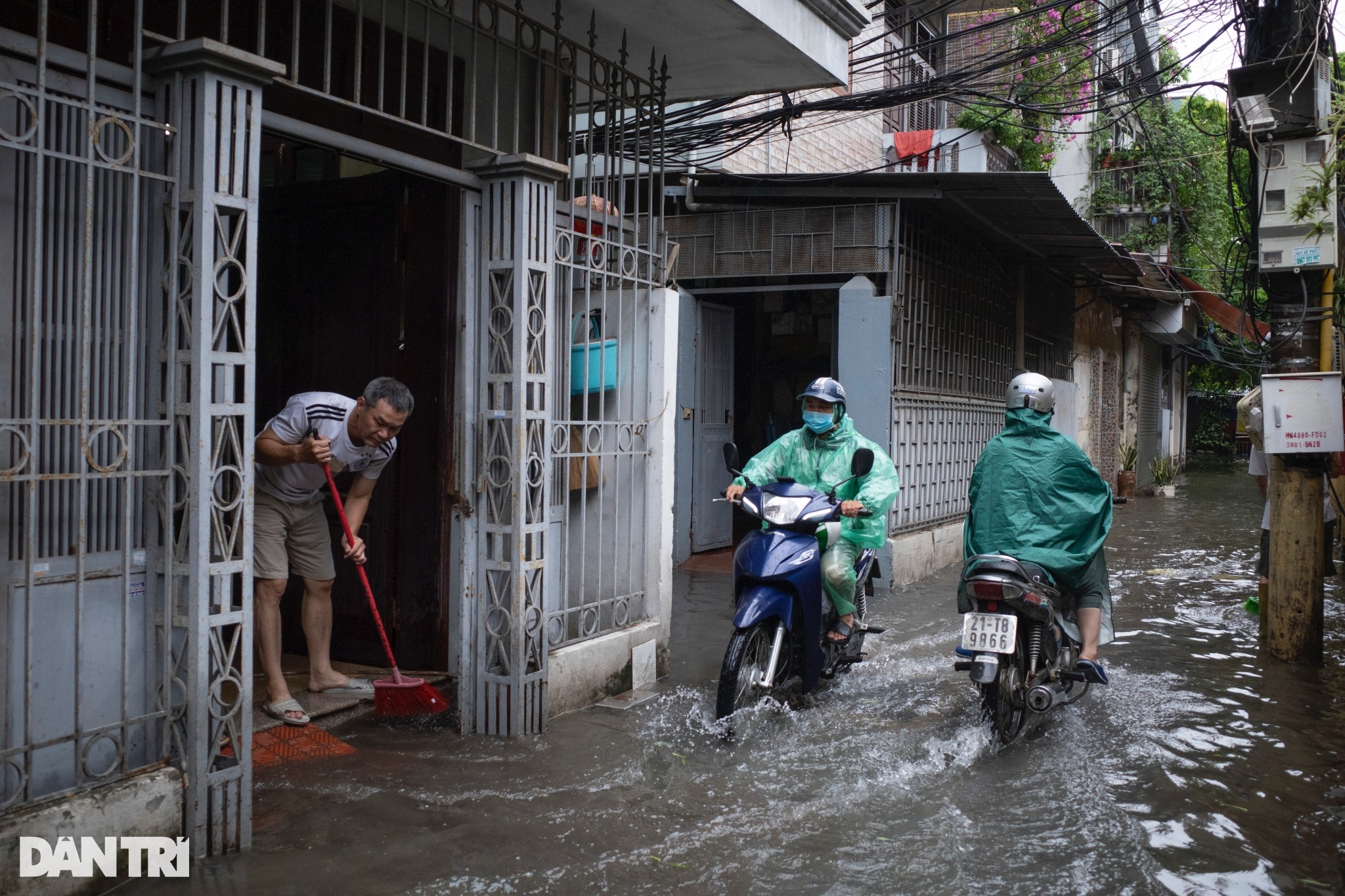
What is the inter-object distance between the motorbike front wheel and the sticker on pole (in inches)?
167

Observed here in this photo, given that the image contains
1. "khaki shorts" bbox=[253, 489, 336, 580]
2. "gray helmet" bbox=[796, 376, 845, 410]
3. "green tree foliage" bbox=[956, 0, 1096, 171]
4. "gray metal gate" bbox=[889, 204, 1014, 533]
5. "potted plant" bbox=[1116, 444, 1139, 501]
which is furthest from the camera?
"potted plant" bbox=[1116, 444, 1139, 501]

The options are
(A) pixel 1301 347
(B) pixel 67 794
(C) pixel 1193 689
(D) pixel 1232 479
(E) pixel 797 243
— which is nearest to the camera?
(B) pixel 67 794

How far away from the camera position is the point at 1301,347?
6609 millimetres

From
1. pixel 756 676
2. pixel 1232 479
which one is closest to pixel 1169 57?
pixel 1232 479

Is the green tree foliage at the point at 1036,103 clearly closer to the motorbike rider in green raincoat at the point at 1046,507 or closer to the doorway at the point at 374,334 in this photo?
the motorbike rider in green raincoat at the point at 1046,507

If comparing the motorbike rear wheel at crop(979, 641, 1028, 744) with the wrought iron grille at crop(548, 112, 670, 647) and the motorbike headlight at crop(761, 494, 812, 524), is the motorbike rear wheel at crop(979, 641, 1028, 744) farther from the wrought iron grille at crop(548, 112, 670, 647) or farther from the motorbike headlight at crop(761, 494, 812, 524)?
the wrought iron grille at crop(548, 112, 670, 647)

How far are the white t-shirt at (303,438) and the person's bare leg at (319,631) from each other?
46 cm

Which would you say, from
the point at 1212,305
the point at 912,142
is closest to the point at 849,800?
the point at 912,142

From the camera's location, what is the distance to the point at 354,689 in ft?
17.3

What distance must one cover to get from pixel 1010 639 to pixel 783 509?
3.88ft

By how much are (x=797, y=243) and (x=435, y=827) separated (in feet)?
22.3

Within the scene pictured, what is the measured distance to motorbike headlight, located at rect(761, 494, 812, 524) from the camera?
5.01 metres

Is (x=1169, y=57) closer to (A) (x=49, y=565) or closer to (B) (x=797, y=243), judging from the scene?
(B) (x=797, y=243)

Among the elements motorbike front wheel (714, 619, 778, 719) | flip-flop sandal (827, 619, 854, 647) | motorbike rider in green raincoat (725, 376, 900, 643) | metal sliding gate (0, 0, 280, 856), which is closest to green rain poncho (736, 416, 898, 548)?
motorbike rider in green raincoat (725, 376, 900, 643)
